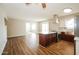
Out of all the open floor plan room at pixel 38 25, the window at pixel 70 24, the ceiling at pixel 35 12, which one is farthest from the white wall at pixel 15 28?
the window at pixel 70 24

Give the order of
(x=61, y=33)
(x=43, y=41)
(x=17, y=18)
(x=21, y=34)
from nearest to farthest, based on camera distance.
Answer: (x=17, y=18), (x=21, y=34), (x=61, y=33), (x=43, y=41)

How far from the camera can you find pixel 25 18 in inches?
81.9

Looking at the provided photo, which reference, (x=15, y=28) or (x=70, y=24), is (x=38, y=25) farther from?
(x=70, y=24)

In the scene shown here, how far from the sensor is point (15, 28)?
6.47 ft

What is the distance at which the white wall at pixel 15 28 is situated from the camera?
1.86m

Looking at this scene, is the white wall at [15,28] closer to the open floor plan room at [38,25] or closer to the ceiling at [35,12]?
the open floor plan room at [38,25]

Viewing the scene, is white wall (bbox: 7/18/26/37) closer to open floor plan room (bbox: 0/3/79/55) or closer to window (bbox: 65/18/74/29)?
open floor plan room (bbox: 0/3/79/55)

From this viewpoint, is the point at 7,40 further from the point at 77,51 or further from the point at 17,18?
the point at 77,51

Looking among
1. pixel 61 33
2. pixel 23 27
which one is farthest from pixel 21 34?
pixel 61 33

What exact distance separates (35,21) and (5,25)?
2.53 feet

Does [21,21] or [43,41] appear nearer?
[21,21]

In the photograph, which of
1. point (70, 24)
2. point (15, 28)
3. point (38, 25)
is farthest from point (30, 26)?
point (70, 24)

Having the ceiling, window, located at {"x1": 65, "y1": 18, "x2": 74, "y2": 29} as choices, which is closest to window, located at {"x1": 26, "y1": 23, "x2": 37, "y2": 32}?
the ceiling
